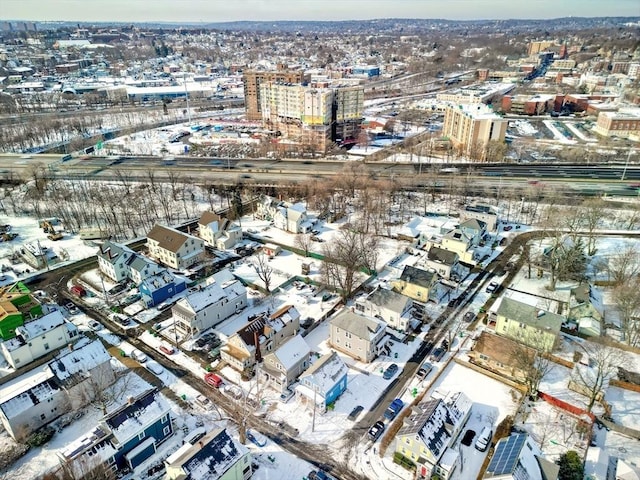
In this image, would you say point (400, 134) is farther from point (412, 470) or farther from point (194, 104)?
point (412, 470)

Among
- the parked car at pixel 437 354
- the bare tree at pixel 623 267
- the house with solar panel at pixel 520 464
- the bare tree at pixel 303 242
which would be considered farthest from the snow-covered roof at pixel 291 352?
the bare tree at pixel 623 267

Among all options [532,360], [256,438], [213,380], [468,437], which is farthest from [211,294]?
[532,360]

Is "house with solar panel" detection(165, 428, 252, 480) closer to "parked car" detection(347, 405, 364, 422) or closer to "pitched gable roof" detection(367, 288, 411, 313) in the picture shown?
"parked car" detection(347, 405, 364, 422)

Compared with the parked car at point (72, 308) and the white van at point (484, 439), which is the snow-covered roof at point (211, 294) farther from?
the white van at point (484, 439)

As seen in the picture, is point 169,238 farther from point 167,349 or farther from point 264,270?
point 167,349

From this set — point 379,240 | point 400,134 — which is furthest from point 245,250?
point 400,134

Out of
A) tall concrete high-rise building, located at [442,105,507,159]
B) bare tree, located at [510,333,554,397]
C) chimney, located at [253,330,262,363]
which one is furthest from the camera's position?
tall concrete high-rise building, located at [442,105,507,159]

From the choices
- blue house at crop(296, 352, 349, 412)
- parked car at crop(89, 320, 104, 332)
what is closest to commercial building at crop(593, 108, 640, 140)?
blue house at crop(296, 352, 349, 412)
